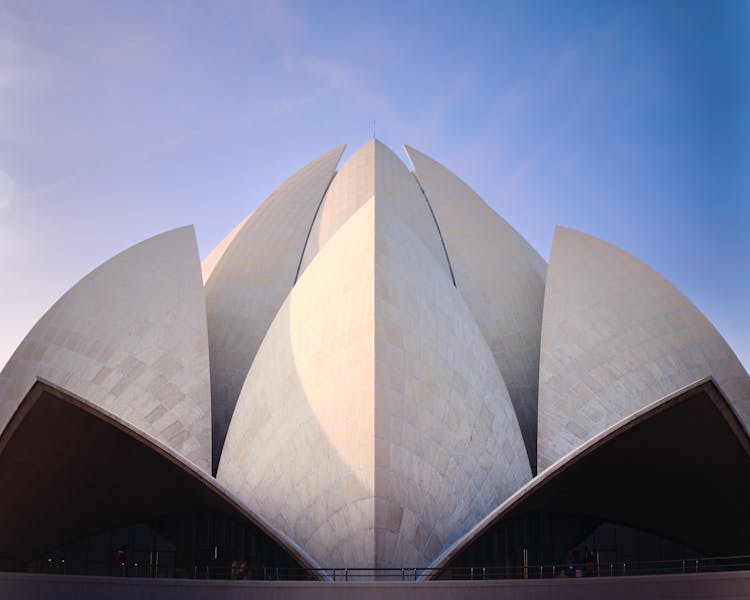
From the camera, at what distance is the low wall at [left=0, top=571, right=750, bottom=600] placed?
13.0 m

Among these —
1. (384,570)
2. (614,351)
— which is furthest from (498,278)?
(384,570)

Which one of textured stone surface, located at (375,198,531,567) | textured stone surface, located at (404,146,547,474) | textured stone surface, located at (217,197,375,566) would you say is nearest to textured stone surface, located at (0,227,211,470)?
textured stone surface, located at (217,197,375,566)

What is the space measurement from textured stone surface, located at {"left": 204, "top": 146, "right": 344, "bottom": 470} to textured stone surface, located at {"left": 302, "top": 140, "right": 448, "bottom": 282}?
25.8 inches

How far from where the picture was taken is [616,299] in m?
21.8

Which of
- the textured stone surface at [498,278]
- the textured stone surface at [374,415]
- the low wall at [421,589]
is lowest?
the low wall at [421,589]

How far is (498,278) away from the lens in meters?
25.0

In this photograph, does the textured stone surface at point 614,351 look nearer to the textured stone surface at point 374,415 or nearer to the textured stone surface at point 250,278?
the textured stone surface at point 374,415

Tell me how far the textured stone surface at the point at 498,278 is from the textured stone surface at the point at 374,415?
391 cm

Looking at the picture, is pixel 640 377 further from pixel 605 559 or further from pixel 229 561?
pixel 229 561

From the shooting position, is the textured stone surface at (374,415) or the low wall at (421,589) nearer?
the low wall at (421,589)

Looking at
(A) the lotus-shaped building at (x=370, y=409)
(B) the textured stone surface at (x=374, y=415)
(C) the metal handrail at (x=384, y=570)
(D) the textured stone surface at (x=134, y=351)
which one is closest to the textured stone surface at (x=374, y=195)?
(A) the lotus-shaped building at (x=370, y=409)

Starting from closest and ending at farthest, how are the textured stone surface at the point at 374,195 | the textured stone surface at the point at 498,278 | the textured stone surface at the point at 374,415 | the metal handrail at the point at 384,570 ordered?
the metal handrail at the point at 384,570, the textured stone surface at the point at 374,415, the textured stone surface at the point at 498,278, the textured stone surface at the point at 374,195

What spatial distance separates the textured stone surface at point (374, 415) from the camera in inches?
597

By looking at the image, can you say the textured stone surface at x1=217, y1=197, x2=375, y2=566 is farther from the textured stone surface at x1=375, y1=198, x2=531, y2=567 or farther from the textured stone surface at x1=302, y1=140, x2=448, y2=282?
the textured stone surface at x1=302, y1=140, x2=448, y2=282
